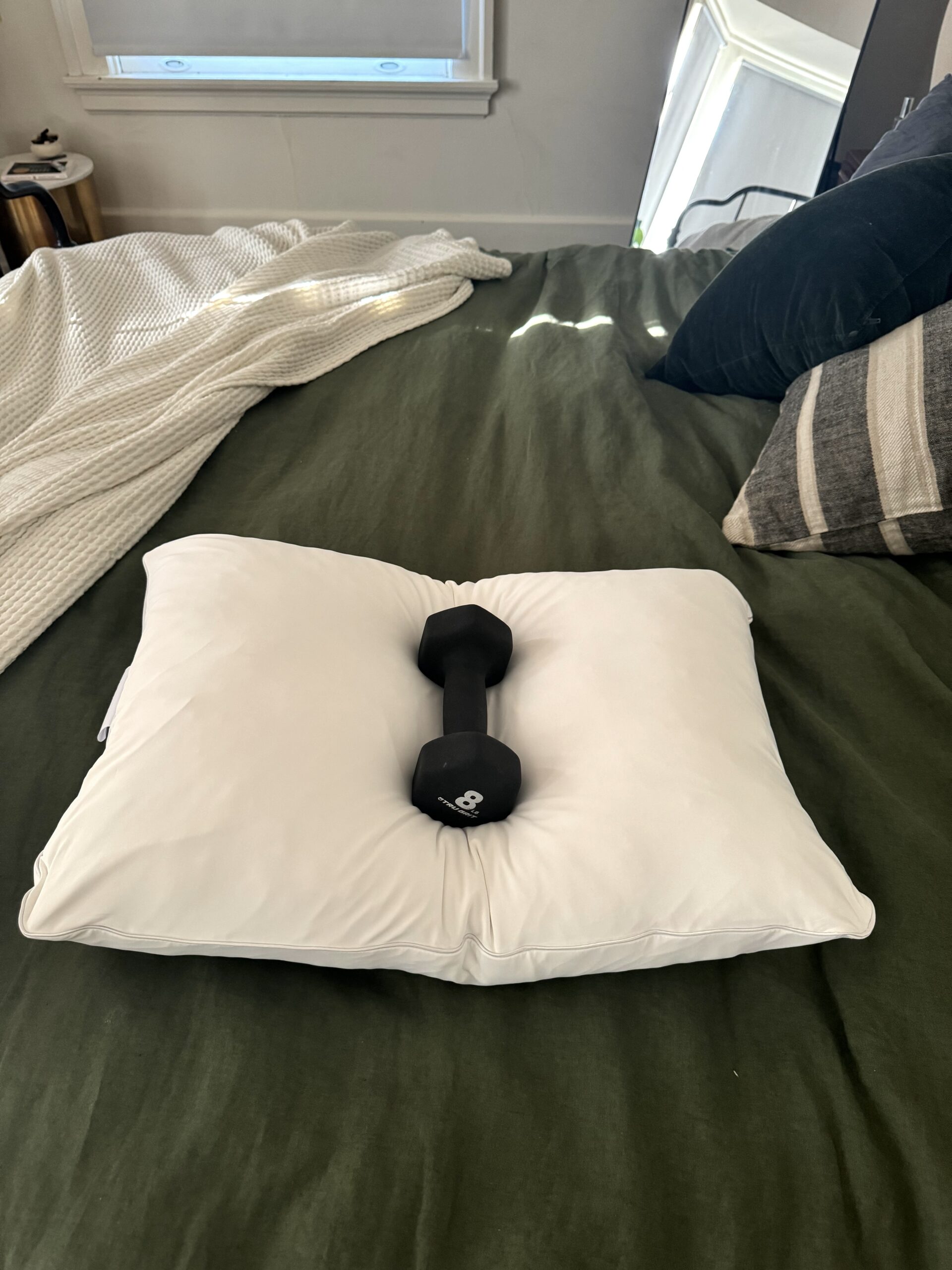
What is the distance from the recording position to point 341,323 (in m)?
1.40

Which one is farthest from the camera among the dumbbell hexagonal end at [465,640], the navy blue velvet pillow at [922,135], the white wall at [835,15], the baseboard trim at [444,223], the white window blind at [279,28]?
the baseboard trim at [444,223]

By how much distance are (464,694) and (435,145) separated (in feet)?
8.71

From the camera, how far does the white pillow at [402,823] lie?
54 centimetres

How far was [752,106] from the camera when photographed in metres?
2.10

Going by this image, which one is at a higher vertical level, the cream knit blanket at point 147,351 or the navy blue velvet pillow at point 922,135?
the navy blue velvet pillow at point 922,135

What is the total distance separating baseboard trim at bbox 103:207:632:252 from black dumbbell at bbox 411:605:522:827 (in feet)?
8.28

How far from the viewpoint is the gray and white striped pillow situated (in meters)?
0.95

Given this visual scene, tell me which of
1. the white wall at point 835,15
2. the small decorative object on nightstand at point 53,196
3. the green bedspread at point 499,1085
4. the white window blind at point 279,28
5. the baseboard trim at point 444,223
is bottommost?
the baseboard trim at point 444,223

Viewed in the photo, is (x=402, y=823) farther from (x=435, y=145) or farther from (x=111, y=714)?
(x=435, y=145)

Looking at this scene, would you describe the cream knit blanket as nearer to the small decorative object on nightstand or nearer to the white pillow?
the white pillow

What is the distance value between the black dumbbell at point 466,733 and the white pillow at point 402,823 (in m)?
0.02

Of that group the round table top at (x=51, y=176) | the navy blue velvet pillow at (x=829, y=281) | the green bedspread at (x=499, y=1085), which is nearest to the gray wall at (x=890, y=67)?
the navy blue velvet pillow at (x=829, y=281)

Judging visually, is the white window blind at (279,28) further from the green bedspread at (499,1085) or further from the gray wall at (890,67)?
the green bedspread at (499,1085)

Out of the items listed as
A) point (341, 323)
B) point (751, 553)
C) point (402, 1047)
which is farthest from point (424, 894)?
point (341, 323)
